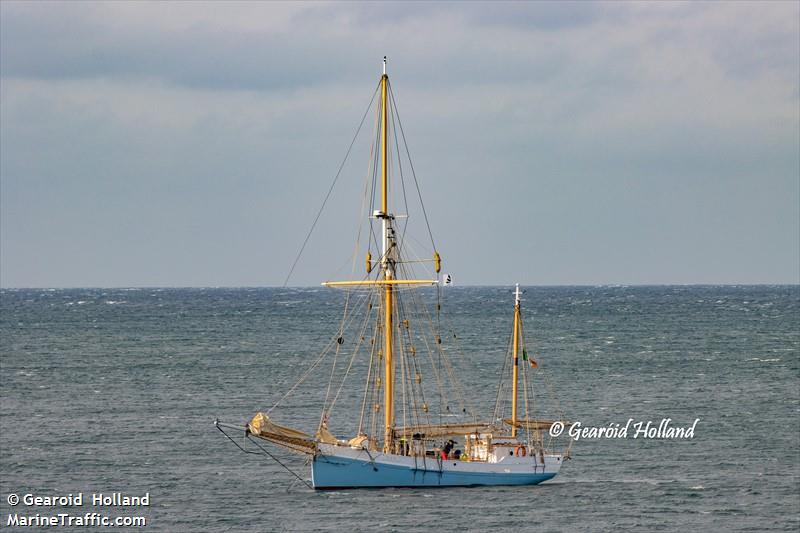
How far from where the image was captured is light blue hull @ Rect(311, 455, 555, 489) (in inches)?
2657

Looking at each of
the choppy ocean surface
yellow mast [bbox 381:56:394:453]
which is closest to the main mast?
yellow mast [bbox 381:56:394:453]

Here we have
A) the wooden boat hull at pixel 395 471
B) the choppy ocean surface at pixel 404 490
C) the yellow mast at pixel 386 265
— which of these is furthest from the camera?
the yellow mast at pixel 386 265

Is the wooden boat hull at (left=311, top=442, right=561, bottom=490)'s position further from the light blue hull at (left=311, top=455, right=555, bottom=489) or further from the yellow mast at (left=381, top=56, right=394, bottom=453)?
the yellow mast at (left=381, top=56, right=394, bottom=453)

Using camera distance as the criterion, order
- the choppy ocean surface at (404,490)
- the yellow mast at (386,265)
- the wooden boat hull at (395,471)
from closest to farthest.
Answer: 1. the choppy ocean surface at (404,490)
2. the wooden boat hull at (395,471)
3. the yellow mast at (386,265)

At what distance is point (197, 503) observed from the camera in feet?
220

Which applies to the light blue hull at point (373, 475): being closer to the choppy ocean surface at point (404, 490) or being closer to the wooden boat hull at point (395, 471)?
the wooden boat hull at point (395, 471)

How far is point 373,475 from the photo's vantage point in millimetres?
67688

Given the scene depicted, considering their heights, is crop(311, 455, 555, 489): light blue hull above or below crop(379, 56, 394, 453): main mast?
below

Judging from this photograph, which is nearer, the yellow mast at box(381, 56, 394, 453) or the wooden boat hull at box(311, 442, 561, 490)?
the wooden boat hull at box(311, 442, 561, 490)

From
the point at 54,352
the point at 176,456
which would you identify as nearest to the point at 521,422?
the point at 176,456

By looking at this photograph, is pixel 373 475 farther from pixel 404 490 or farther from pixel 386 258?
pixel 386 258

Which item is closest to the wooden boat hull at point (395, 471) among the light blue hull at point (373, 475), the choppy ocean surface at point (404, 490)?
the light blue hull at point (373, 475)

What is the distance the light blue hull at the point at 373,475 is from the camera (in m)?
67.5

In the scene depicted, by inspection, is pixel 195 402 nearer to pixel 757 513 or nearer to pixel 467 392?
pixel 467 392
